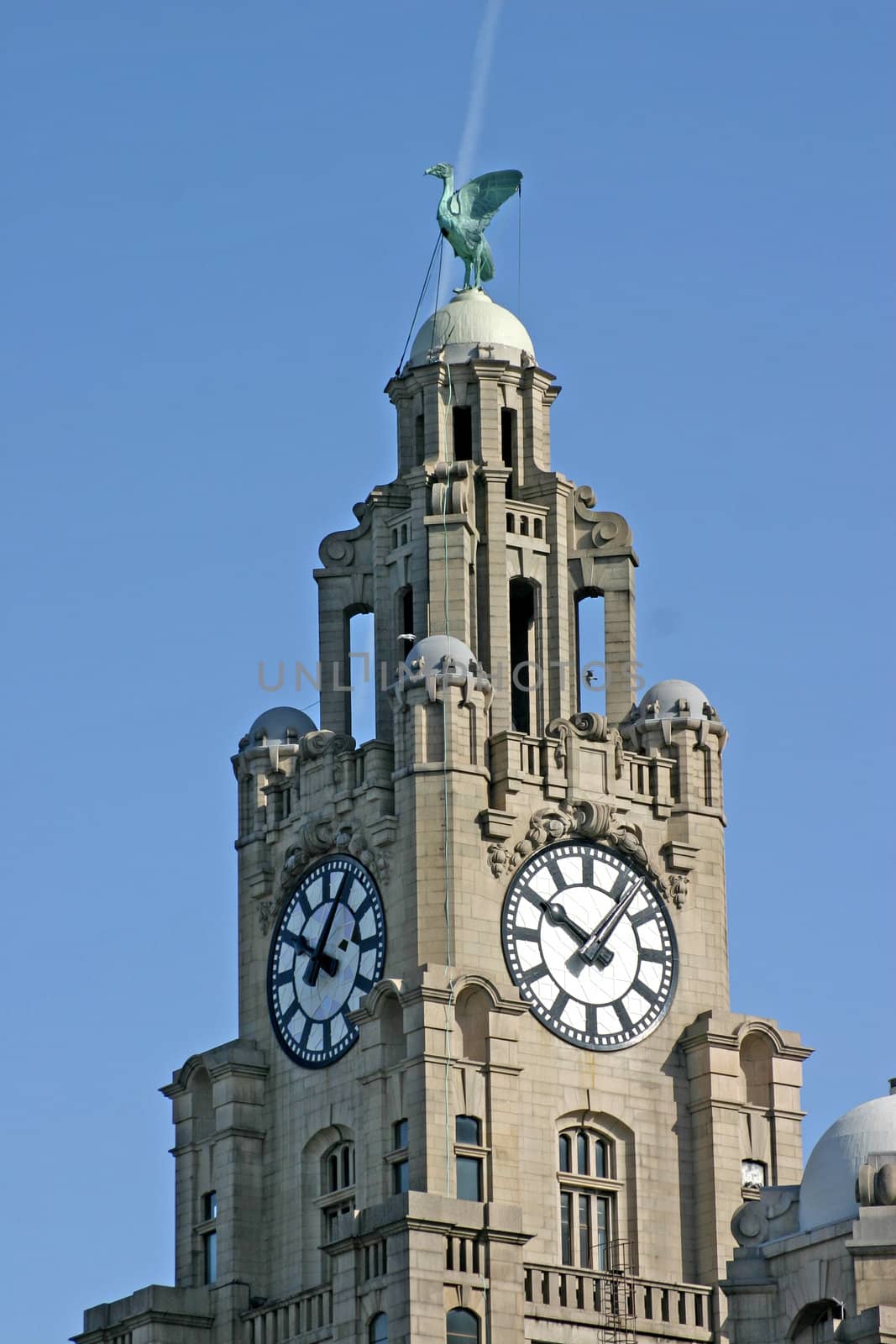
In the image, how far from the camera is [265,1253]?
87.9m

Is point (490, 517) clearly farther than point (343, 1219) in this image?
Yes

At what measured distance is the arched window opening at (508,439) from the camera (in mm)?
91812

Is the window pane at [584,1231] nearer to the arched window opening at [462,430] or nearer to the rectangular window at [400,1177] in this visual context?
the rectangular window at [400,1177]

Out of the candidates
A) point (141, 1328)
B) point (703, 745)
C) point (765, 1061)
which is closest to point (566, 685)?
point (703, 745)

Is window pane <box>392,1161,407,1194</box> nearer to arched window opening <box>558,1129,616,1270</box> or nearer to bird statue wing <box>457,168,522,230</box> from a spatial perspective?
arched window opening <box>558,1129,616,1270</box>

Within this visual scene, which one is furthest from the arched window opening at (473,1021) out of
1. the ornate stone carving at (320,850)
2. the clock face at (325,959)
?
the ornate stone carving at (320,850)

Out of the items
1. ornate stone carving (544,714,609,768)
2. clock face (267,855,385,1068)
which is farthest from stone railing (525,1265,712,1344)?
ornate stone carving (544,714,609,768)

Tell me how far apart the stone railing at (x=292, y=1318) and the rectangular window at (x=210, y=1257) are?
207 centimetres

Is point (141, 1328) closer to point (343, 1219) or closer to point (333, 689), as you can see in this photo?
point (343, 1219)

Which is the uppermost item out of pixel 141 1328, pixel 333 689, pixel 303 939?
pixel 333 689

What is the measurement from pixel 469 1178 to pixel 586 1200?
3049 millimetres

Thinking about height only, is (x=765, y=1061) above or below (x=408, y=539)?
below

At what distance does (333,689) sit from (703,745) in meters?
7.56

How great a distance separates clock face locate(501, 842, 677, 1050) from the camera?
86312mm
